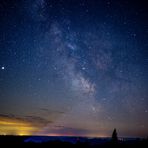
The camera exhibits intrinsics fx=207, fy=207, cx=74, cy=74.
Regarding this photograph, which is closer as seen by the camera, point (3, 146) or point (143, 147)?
point (3, 146)

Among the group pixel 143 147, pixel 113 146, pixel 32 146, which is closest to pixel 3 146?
pixel 32 146

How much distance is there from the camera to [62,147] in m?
30.1

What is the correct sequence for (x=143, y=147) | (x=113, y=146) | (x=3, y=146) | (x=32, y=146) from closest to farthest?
(x=3, y=146), (x=32, y=146), (x=143, y=147), (x=113, y=146)

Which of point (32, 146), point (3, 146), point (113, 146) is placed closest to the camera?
point (3, 146)

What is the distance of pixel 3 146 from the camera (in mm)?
27766

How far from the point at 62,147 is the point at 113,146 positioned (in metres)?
9.87

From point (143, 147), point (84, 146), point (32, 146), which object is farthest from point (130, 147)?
point (32, 146)

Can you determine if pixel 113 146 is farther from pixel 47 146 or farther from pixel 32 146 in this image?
pixel 32 146

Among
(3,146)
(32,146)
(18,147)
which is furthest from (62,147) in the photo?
(3,146)

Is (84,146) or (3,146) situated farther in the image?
(84,146)

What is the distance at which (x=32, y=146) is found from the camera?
30016 millimetres

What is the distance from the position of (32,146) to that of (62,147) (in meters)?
4.36

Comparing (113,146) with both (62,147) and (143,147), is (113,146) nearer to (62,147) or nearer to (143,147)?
(143,147)

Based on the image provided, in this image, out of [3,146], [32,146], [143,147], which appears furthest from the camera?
[143,147]
